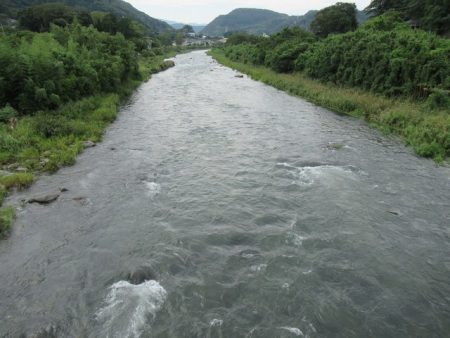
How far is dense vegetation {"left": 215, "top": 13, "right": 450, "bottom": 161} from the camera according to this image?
23.6 meters

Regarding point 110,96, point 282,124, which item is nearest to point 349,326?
point 282,124

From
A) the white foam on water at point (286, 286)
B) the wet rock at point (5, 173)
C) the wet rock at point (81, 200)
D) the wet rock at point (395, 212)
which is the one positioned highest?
the white foam on water at point (286, 286)

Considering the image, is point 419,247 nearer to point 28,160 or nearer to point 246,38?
point 28,160

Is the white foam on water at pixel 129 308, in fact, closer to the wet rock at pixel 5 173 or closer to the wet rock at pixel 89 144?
the wet rock at pixel 5 173

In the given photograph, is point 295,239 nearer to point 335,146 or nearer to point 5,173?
point 335,146

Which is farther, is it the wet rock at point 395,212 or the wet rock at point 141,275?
the wet rock at point 395,212

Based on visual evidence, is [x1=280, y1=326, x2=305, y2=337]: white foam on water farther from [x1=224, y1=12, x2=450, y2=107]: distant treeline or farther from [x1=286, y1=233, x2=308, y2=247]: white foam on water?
[x1=224, y1=12, x2=450, y2=107]: distant treeline

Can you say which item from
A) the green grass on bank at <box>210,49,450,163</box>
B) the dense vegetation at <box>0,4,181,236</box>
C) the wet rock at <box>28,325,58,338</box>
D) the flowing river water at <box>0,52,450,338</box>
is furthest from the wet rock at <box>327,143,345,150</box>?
the wet rock at <box>28,325,58,338</box>

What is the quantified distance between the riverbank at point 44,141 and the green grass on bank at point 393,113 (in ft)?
67.7

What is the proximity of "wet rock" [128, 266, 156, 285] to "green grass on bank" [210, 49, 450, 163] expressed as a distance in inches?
672

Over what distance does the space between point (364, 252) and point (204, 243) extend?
559cm

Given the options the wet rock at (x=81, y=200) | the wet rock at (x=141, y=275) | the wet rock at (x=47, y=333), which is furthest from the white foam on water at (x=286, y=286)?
the wet rock at (x=81, y=200)

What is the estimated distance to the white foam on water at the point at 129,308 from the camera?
8984mm

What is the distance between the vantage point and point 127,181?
17.9 m
